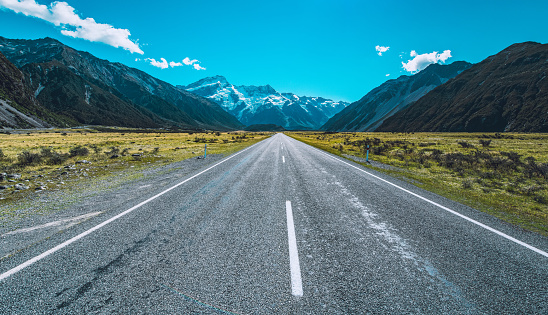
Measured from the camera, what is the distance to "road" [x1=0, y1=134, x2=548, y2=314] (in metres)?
2.77

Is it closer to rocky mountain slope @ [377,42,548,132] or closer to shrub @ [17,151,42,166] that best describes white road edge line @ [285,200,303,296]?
shrub @ [17,151,42,166]

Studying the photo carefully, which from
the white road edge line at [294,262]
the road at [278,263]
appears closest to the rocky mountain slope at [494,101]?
the road at [278,263]

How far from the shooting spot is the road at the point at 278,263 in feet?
9.08

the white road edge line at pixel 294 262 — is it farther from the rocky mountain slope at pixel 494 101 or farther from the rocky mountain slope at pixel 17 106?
the rocky mountain slope at pixel 494 101

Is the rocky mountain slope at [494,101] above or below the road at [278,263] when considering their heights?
above

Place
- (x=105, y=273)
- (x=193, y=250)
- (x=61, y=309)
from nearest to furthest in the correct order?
(x=61, y=309), (x=105, y=273), (x=193, y=250)

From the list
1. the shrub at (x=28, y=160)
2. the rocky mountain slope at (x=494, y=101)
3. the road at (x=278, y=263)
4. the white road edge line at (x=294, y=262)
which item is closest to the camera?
the road at (x=278, y=263)

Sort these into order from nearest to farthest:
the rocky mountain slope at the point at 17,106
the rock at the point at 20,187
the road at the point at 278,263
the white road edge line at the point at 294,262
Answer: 1. the road at the point at 278,263
2. the white road edge line at the point at 294,262
3. the rock at the point at 20,187
4. the rocky mountain slope at the point at 17,106

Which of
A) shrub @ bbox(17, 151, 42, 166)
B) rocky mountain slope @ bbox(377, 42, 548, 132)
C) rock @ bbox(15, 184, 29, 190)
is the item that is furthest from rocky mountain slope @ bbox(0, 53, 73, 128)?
rocky mountain slope @ bbox(377, 42, 548, 132)

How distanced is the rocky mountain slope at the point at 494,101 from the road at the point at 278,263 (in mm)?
134612

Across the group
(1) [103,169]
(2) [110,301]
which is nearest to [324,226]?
(2) [110,301]

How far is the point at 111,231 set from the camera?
4.70 metres

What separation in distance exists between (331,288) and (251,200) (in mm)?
4258

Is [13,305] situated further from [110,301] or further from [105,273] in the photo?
[110,301]
